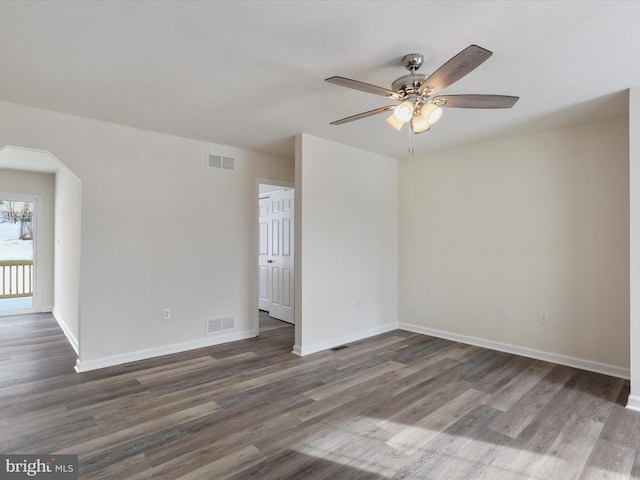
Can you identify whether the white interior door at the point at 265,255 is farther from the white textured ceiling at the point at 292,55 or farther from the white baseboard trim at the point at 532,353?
the white textured ceiling at the point at 292,55

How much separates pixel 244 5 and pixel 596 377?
14.0 feet

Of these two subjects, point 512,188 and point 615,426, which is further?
point 512,188

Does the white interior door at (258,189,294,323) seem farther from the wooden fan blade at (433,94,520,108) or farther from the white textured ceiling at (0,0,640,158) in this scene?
the wooden fan blade at (433,94,520,108)

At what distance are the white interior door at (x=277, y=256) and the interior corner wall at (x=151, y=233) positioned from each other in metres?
0.99

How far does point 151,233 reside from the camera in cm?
380

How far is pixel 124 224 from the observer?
11.9 ft

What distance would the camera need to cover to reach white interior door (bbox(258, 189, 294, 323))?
5.56m

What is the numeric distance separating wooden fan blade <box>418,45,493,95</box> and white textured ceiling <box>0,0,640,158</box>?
251 mm

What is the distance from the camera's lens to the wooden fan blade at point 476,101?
2172 millimetres

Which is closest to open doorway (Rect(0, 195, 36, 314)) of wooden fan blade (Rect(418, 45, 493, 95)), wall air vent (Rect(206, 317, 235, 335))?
wall air vent (Rect(206, 317, 235, 335))

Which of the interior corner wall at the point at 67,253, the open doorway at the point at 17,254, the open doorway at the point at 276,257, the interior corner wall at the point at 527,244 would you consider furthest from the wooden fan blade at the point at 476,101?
the open doorway at the point at 17,254

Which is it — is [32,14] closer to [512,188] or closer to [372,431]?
[372,431]

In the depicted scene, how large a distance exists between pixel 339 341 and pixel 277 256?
82.0 inches

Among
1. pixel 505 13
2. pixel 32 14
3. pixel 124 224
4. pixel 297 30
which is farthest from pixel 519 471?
pixel 124 224
